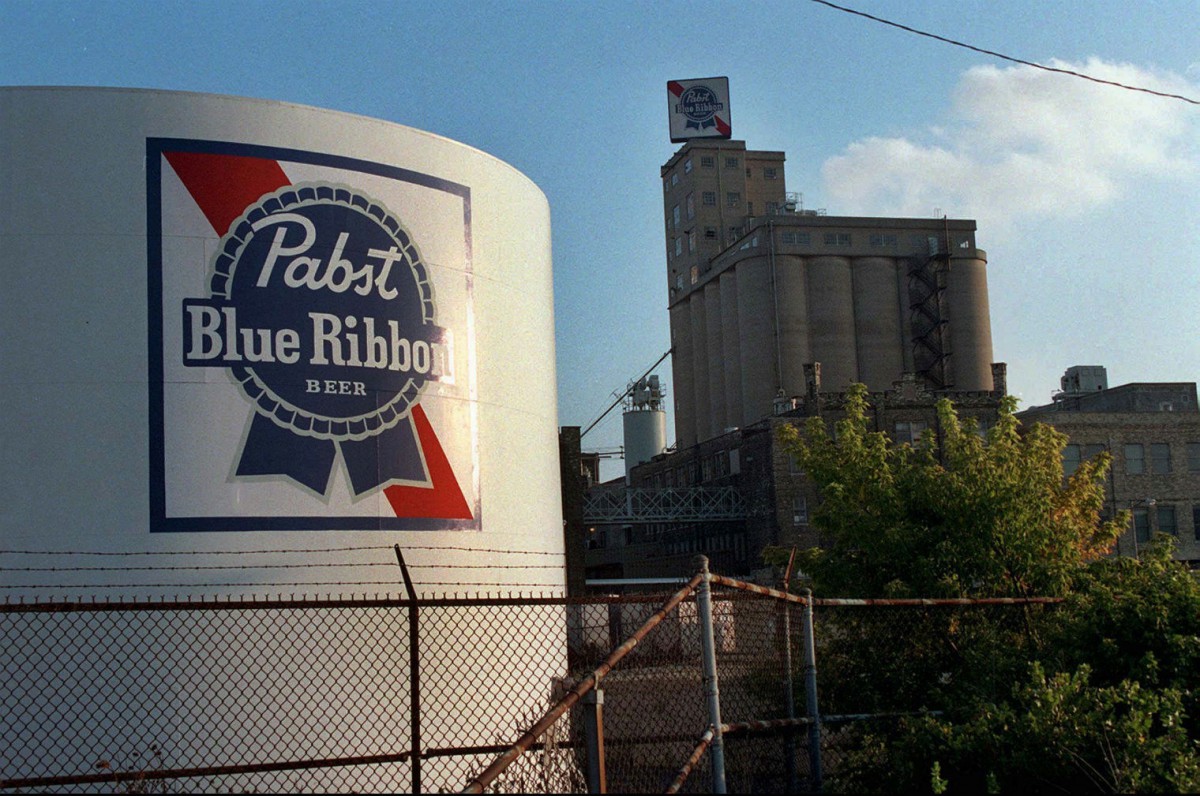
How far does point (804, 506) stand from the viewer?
5938 centimetres

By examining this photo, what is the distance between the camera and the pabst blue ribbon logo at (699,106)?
94312mm

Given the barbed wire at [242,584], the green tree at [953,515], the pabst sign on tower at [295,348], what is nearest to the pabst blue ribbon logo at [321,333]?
the pabst sign on tower at [295,348]

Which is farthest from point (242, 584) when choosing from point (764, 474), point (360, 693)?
point (764, 474)

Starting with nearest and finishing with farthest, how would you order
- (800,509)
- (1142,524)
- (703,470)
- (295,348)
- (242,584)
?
(242,584), (295,348), (800,509), (1142,524), (703,470)

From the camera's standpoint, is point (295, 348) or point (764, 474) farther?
point (764, 474)

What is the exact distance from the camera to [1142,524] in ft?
202

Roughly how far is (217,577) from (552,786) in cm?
409

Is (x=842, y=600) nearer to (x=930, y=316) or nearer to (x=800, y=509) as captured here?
(x=800, y=509)

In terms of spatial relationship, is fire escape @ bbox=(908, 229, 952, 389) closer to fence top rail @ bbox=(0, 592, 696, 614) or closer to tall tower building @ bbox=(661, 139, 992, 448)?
tall tower building @ bbox=(661, 139, 992, 448)

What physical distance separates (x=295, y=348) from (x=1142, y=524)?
188 feet

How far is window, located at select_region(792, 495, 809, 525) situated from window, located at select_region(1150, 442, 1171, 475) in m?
18.7

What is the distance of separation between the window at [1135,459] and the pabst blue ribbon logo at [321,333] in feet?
186

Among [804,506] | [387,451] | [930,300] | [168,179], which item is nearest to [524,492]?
[387,451]

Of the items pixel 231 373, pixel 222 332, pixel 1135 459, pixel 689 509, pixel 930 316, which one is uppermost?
pixel 930 316
